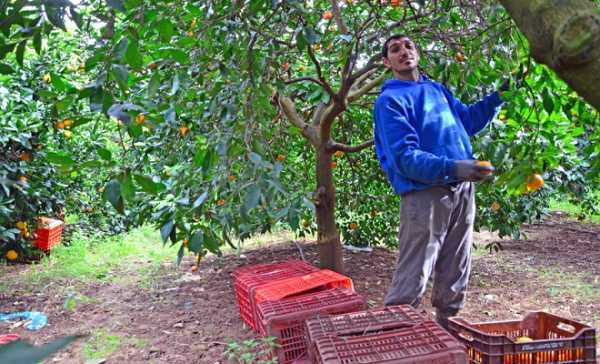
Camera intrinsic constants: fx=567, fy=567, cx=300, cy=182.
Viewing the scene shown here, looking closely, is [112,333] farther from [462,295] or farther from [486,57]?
[486,57]

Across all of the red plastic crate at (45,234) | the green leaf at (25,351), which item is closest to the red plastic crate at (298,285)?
the green leaf at (25,351)

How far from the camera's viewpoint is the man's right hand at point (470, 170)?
2.32 m

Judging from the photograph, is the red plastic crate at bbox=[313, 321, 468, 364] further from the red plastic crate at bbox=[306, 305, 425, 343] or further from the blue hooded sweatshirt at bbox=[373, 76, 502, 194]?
the blue hooded sweatshirt at bbox=[373, 76, 502, 194]

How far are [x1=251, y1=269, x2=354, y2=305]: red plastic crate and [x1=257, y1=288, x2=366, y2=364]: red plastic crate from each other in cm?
13

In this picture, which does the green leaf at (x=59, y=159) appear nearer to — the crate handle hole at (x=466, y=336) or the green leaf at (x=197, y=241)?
the green leaf at (x=197, y=241)

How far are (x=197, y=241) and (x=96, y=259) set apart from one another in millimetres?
5682

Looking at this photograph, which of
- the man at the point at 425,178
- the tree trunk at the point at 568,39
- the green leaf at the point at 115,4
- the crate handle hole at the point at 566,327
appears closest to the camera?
the tree trunk at the point at 568,39

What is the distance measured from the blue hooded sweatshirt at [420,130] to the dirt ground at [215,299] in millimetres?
1503

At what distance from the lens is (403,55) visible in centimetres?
291

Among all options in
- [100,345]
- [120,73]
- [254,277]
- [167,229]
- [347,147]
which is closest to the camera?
[120,73]

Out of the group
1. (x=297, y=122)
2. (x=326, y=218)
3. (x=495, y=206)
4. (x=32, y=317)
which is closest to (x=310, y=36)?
(x=297, y=122)

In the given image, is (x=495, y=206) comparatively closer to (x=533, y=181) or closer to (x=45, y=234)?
(x=533, y=181)

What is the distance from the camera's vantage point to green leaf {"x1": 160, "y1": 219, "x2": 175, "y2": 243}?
5.77 feet

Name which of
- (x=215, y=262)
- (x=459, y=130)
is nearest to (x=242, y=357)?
(x=459, y=130)
